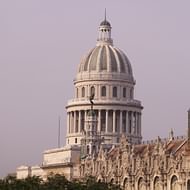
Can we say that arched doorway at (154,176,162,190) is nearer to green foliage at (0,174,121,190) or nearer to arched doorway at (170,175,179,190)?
arched doorway at (170,175,179,190)

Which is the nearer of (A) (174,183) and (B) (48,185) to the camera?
(B) (48,185)

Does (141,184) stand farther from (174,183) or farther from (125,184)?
(174,183)

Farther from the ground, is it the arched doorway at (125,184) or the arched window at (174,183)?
the arched doorway at (125,184)

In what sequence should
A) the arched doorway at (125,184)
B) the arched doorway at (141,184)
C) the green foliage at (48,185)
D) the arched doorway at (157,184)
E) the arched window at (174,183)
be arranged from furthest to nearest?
the arched doorway at (125,184) < the arched doorway at (141,184) < the arched doorway at (157,184) < the arched window at (174,183) < the green foliage at (48,185)

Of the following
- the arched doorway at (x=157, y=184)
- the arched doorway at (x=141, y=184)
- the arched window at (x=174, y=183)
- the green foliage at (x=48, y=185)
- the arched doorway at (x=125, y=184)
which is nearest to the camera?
the green foliage at (x=48, y=185)

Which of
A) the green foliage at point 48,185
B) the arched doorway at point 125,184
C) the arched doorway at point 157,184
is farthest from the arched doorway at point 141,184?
the green foliage at point 48,185

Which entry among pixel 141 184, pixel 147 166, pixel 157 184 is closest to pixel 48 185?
pixel 157 184

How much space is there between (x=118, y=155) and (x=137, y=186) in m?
11.3

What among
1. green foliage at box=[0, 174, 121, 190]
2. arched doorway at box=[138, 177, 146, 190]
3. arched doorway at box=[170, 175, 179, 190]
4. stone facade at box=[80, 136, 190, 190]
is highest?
stone facade at box=[80, 136, 190, 190]

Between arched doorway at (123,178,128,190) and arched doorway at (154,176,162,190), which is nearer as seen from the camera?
arched doorway at (154,176,162,190)

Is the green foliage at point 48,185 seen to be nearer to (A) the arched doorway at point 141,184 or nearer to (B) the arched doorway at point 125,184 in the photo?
(A) the arched doorway at point 141,184

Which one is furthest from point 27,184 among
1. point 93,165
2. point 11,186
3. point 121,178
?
point 93,165

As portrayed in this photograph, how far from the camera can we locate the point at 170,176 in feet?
535

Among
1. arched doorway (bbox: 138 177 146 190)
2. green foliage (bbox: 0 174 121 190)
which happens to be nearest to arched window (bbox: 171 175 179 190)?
arched doorway (bbox: 138 177 146 190)
